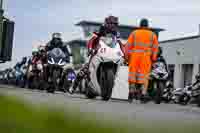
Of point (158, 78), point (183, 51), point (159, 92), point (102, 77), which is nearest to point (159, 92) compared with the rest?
point (159, 92)

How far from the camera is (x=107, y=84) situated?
11.4 m

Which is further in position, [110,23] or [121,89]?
[121,89]

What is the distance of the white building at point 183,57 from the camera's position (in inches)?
1807

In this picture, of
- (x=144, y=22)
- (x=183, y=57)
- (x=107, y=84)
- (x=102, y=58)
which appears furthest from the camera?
(x=183, y=57)

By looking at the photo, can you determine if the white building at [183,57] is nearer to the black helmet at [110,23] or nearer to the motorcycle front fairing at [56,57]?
the motorcycle front fairing at [56,57]

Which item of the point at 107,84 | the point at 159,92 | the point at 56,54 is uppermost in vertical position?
the point at 56,54

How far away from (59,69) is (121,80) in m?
3.22

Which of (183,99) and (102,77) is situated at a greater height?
(102,77)

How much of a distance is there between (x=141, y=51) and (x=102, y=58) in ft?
2.98

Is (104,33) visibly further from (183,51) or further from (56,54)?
(183,51)

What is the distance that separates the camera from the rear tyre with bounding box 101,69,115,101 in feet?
37.3

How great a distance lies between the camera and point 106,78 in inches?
453

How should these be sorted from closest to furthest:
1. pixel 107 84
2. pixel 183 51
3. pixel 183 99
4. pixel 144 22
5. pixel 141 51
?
pixel 141 51 → pixel 144 22 → pixel 107 84 → pixel 183 99 → pixel 183 51

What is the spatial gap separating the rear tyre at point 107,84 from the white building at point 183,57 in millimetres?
A: 33765
